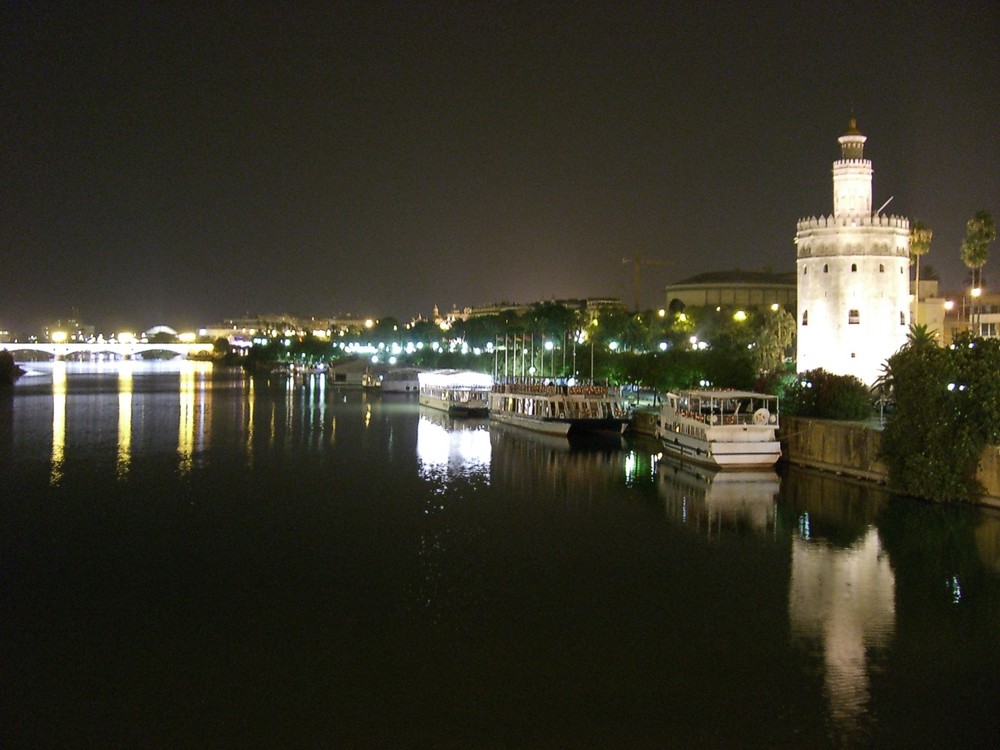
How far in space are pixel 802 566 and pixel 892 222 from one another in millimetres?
36095

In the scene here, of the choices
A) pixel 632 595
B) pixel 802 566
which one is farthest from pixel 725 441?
pixel 632 595

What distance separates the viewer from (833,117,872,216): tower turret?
58.6m

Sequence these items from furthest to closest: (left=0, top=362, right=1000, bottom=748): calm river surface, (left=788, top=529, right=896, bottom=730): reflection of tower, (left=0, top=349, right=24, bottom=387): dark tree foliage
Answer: (left=0, top=349, right=24, bottom=387): dark tree foliage, (left=788, top=529, right=896, bottom=730): reflection of tower, (left=0, top=362, right=1000, bottom=748): calm river surface

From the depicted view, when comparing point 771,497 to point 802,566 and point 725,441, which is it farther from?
point 802,566

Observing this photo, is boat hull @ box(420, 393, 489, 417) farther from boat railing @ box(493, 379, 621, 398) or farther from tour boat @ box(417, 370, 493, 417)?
boat railing @ box(493, 379, 621, 398)

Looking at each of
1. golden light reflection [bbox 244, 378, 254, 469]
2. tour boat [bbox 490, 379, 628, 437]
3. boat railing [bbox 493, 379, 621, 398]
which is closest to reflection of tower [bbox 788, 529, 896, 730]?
tour boat [bbox 490, 379, 628, 437]

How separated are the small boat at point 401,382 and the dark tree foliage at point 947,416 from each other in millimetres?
85368

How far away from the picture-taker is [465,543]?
30469 millimetres

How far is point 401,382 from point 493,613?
3793 inches

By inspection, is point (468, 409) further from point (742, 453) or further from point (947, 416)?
point (947, 416)

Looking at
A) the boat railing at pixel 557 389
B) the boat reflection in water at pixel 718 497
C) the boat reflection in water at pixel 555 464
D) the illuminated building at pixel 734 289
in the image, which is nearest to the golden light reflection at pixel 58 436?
the boat reflection in water at pixel 555 464

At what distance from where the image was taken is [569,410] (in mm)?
60250

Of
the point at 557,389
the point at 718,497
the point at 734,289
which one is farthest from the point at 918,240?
the point at 734,289

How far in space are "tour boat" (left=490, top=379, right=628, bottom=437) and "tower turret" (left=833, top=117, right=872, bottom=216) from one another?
54.5ft
